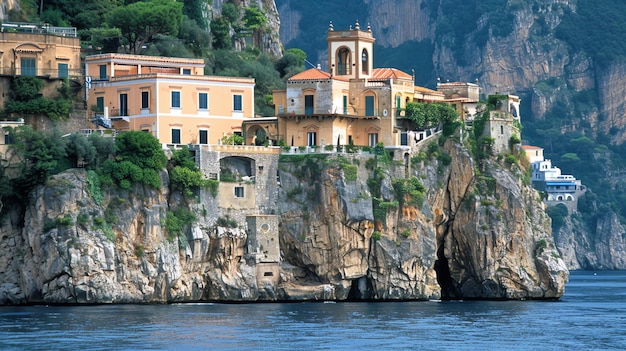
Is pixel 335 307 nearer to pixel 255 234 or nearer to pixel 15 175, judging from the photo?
pixel 255 234

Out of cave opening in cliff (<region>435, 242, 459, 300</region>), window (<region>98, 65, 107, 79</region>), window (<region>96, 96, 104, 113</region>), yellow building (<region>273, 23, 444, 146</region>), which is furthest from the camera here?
cave opening in cliff (<region>435, 242, 459, 300</region>)

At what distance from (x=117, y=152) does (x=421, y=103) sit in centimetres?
2153

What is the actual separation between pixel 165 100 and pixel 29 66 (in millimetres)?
9341

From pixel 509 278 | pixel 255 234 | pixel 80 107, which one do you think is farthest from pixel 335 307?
pixel 80 107

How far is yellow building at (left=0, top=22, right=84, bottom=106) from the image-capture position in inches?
4532

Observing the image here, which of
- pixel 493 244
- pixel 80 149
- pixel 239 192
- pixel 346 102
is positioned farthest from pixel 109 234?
pixel 493 244

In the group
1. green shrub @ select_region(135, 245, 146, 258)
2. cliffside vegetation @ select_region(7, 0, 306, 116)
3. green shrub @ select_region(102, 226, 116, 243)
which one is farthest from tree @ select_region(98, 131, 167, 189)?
cliffside vegetation @ select_region(7, 0, 306, 116)

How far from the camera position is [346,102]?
384 ft

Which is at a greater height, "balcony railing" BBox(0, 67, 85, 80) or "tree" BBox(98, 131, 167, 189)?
"balcony railing" BBox(0, 67, 85, 80)

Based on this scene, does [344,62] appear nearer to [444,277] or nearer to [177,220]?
[444,277]

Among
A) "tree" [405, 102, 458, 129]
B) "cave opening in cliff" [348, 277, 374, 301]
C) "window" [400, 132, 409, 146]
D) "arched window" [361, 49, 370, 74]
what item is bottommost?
"cave opening in cliff" [348, 277, 374, 301]

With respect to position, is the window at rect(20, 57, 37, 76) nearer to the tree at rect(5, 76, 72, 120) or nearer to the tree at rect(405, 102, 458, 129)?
the tree at rect(5, 76, 72, 120)

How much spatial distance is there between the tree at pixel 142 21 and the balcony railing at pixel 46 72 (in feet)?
29.5

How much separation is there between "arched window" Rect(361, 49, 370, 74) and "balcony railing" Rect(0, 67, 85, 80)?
1801 centimetres
